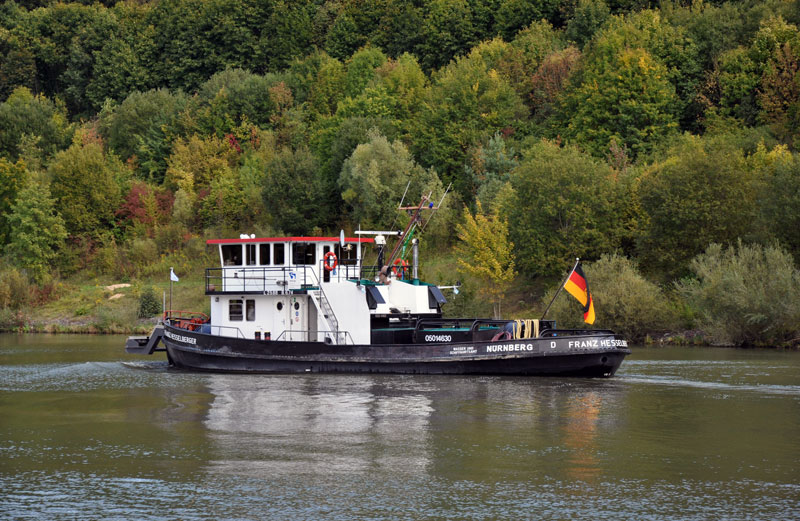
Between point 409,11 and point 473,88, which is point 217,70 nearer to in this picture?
point 409,11

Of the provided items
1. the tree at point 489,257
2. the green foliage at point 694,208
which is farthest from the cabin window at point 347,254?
the green foliage at point 694,208

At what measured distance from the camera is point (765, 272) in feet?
162

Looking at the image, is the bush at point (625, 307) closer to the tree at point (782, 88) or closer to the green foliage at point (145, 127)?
the tree at point (782, 88)

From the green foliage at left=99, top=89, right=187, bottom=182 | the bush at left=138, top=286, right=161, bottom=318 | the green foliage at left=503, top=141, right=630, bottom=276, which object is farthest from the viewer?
the green foliage at left=99, top=89, right=187, bottom=182

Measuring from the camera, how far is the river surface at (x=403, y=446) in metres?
18.8

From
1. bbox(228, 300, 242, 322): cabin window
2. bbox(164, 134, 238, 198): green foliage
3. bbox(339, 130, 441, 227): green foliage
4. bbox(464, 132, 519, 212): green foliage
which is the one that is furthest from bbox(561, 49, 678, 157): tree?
bbox(228, 300, 242, 322): cabin window

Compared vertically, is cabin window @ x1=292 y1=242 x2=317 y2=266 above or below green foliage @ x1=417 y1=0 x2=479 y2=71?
below

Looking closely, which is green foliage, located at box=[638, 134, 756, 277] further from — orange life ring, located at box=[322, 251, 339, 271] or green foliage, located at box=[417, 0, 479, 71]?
green foliage, located at box=[417, 0, 479, 71]

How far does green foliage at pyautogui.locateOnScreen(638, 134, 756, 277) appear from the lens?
56.4 metres

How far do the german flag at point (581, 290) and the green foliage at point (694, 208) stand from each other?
23.2 m

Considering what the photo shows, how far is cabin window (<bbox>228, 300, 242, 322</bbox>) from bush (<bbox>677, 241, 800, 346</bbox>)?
2505cm

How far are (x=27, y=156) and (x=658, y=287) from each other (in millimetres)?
70744

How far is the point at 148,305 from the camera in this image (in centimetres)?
6956

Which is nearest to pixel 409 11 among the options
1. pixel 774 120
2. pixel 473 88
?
pixel 473 88
